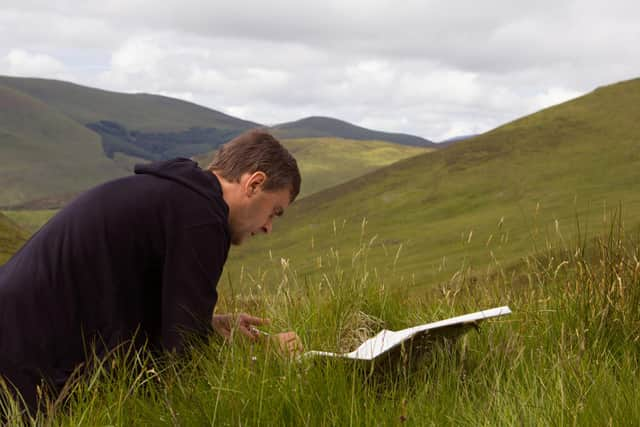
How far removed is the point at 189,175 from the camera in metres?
3.88

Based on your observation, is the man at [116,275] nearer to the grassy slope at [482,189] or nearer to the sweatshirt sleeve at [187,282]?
the sweatshirt sleeve at [187,282]

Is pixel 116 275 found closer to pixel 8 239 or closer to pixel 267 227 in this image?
pixel 267 227

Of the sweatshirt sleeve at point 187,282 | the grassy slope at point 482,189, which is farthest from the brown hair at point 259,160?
the grassy slope at point 482,189

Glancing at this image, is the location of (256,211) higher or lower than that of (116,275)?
higher

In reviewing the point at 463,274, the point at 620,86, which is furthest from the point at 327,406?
the point at 620,86

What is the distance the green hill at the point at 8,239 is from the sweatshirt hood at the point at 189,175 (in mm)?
22805

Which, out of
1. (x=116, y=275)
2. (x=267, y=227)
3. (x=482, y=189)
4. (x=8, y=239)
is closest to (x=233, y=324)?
(x=267, y=227)

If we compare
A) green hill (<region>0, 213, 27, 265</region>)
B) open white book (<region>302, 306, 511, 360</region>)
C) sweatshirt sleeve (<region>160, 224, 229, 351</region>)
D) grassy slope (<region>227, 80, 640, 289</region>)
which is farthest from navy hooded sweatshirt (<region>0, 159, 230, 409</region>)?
grassy slope (<region>227, 80, 640, 289</region>)

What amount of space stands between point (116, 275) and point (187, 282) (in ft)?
1.29

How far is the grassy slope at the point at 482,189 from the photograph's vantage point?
56.2 meters

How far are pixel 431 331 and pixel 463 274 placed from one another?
206 cm

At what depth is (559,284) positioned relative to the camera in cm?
485

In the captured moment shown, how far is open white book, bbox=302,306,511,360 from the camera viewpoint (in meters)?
3.52

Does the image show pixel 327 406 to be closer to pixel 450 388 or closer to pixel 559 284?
pixel 450 388
